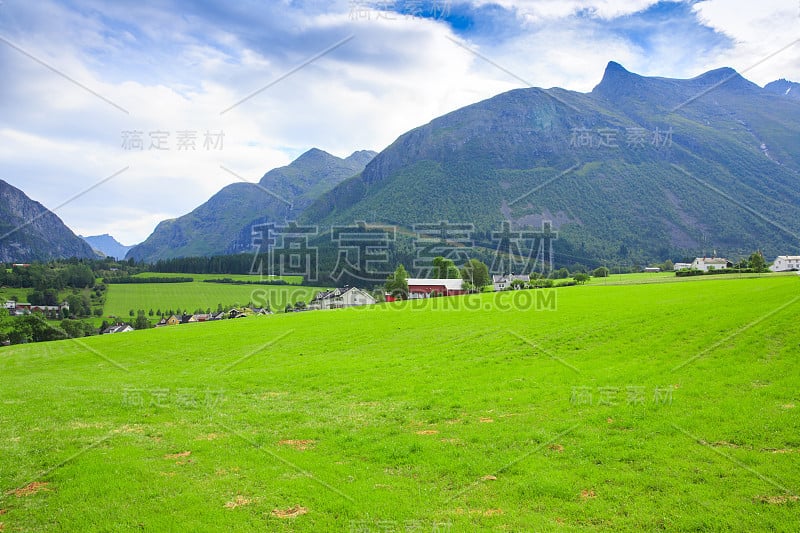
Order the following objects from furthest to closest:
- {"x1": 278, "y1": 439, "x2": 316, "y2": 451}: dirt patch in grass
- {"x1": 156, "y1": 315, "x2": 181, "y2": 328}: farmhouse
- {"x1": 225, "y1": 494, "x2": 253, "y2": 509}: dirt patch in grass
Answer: {"x1": 156, "y1": 315, "x2": 181, "y2": 328}: farmhouse, {"x1": 278, "y1": 439, "x2": 316, "y2": 451}: dirt patch in grass, {"x1": 225, "y1": 494, "x2": 253, "y2": 509}: dirt patch in grass

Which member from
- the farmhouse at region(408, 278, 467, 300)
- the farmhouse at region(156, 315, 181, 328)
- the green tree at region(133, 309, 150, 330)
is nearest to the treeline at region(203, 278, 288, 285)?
the farmhouse at region(156, 315, 181, 328)

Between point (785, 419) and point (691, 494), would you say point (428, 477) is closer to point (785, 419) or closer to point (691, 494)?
point (691, 494)

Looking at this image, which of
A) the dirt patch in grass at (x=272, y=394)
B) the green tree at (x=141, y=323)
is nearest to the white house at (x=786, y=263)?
the dirt patch in grass at (x=272, y=394)

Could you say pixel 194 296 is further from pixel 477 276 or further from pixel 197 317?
pixel 477 276

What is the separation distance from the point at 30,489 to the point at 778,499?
49.2ft

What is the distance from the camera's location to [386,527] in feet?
Answer: 26.5

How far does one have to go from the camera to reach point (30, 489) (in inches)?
374

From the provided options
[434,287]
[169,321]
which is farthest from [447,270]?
[169,321]

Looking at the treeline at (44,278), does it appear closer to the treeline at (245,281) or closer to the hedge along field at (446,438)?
the treeline at (245,281)

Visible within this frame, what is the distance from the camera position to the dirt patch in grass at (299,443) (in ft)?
40.1

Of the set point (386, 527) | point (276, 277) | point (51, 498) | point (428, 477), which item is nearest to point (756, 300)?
point (428, 477)

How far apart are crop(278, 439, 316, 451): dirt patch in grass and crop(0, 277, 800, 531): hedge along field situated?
83mm

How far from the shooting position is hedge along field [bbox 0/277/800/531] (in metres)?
8.46

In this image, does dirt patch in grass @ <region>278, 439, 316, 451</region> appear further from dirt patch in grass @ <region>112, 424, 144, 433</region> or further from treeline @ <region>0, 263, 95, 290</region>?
treeline @ <region>0, 263, 95, 290</region>
